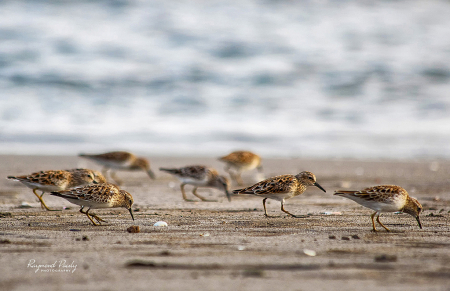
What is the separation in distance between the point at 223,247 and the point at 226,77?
19.4 meters

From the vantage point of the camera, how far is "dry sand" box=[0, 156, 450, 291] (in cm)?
325

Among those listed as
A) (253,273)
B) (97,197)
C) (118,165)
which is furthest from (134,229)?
(118,165)

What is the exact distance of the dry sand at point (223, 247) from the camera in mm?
3250

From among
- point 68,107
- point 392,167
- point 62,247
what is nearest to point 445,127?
point 392,167

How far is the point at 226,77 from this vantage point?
2311cm

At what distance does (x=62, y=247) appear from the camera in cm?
418

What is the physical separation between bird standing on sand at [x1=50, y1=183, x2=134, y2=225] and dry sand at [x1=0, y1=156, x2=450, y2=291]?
235 millimetres

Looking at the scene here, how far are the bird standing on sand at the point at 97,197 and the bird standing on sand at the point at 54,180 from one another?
1175mm

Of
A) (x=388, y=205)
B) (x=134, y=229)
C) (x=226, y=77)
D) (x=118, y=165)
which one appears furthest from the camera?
Result: (x=226, y=77)

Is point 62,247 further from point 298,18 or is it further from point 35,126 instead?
point 298,18

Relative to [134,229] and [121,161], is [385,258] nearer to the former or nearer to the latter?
[134,229]

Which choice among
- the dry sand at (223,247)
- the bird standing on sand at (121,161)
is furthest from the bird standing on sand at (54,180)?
the bird standing on sand at (121,161)

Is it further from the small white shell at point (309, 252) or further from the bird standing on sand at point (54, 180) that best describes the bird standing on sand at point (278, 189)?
the bird standing on sand at point (54, 180)

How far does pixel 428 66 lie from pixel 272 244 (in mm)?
22107
